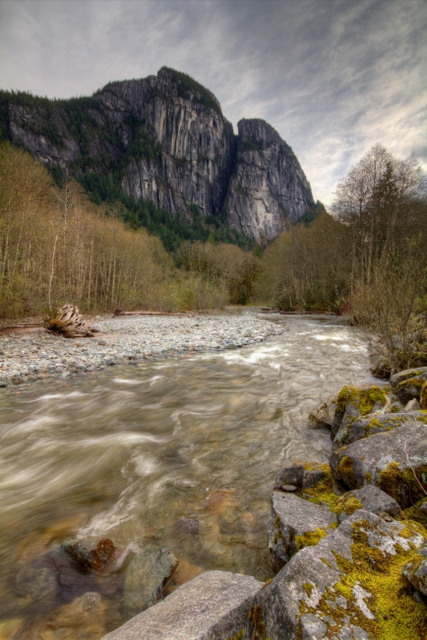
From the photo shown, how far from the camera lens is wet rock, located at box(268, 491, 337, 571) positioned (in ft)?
6.66

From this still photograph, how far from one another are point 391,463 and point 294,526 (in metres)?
0.98

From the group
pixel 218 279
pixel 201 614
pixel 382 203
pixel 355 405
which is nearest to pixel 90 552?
pixel 201 614

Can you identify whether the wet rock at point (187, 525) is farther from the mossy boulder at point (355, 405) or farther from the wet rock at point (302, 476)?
the mossy boulder at point (355, 405)

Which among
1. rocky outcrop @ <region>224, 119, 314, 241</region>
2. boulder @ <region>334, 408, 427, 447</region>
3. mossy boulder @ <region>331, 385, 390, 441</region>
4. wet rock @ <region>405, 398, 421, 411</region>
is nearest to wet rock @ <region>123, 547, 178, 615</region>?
boulder @ <region>334, 408, 427, 447</region>

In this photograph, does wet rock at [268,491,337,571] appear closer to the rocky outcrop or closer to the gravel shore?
the gravel shore

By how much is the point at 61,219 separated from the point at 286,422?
748 inches

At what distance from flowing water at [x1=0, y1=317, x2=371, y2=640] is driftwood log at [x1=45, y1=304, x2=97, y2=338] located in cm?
633

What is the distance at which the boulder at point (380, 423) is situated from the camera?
2949 mm

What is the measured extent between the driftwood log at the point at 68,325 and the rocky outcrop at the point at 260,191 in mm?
131405

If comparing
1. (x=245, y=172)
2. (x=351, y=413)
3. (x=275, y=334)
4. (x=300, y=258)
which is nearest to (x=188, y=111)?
(x=245, y=172)

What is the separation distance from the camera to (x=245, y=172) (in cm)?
17050

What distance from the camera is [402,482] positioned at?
230cm

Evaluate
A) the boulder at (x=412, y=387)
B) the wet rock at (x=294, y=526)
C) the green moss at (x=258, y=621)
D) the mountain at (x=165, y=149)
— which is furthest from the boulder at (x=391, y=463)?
the mountain at (x=165, y=149)

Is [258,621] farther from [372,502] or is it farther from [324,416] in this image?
[324,416]
